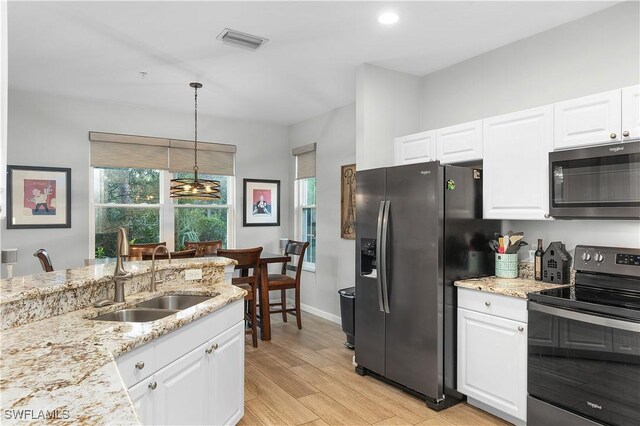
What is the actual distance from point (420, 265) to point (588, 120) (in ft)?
4.60

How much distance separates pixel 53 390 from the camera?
1.17m

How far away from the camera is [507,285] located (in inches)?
112

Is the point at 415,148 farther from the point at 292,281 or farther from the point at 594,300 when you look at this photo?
the point at 292,281

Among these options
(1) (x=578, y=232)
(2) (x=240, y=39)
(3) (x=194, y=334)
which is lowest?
Answer: (3) (x=194, y=334)

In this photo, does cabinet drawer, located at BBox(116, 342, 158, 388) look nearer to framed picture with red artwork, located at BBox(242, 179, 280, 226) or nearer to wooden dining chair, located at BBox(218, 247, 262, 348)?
wooden dining chair, located at BBox(218, 247, 262, 348)

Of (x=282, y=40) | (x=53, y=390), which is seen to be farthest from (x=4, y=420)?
(x=282, y=40)

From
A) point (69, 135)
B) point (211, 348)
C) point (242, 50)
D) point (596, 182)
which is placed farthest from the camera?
point (69, 135)

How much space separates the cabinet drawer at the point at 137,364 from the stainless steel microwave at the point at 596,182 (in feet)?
8.14

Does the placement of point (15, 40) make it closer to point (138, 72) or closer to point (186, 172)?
point (138, 72)

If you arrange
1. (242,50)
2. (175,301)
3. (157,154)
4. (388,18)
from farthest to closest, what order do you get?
(157,154) → (242,50) → (388,18) → (175,301)

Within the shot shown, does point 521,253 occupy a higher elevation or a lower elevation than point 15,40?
lower

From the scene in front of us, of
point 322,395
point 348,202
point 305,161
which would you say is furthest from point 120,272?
point 305,161

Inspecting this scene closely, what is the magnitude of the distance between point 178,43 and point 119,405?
298 centimetres

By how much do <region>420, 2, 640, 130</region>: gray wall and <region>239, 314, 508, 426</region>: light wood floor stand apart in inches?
92.9
